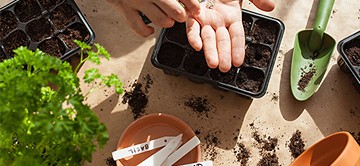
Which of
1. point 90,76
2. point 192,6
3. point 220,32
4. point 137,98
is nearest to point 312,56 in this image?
point 220,32

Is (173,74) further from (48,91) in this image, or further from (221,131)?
(48,91)

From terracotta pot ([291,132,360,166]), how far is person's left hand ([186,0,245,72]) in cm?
35

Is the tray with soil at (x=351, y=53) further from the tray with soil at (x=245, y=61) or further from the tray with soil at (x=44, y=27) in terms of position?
the tray with soil at (x=44, y=27)

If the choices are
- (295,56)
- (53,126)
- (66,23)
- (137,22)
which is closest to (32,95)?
(53,126)

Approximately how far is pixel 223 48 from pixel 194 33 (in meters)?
0.10

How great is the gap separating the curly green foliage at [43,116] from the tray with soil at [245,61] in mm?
452

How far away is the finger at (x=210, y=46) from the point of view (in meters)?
1.36

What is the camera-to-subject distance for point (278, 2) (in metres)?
1.67

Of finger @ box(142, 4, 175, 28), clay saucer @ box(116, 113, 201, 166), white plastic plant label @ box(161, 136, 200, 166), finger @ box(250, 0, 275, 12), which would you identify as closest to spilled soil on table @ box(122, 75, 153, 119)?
clay saucer @ box(116, 113, 201, 166)

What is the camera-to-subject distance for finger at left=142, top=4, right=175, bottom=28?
4.39ft

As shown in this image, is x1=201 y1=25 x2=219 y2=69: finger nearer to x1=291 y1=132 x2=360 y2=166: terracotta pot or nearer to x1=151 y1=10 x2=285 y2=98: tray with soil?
x1=151 y1=10 x2=285 y2=98: tray with soil

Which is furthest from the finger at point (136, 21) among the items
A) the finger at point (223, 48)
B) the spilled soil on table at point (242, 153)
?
the spilled soil on table at point (242, 153)

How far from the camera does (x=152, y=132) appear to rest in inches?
59.6

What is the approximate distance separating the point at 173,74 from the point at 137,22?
26 cm
